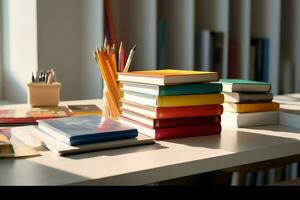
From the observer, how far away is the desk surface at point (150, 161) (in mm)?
688

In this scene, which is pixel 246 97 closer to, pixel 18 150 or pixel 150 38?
pixel 18 150

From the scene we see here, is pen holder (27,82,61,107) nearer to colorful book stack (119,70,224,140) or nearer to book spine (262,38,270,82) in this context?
colorful book stack (119,70,224,140)

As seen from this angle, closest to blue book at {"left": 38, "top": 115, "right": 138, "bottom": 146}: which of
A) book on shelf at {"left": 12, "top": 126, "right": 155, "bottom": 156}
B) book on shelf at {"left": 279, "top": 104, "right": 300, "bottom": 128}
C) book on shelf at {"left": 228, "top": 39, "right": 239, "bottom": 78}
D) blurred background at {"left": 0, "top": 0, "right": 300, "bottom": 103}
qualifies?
book on shelf at {"left": 12, "top": 126, "right": 155, "bottom": 156}

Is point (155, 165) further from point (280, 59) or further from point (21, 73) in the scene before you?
point (280, 59)

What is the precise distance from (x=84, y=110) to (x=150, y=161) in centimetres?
56

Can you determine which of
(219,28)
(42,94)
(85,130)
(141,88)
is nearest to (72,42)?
(42,94)

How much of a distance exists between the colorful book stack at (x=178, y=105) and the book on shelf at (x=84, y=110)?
236mm

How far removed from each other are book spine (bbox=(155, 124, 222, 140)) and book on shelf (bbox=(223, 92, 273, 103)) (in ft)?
0.39

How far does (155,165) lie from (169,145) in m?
0.17

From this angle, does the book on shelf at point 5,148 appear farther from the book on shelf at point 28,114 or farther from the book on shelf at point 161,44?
the book on shelf at point 161,44

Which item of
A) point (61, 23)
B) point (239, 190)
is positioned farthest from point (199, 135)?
point (61, 23)

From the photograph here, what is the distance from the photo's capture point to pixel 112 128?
2.94ft

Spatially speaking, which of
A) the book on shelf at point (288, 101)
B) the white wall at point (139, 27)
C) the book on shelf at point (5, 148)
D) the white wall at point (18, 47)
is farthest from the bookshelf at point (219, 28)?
the book on shelf at point (5, 148)

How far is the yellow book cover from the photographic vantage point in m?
0.97
